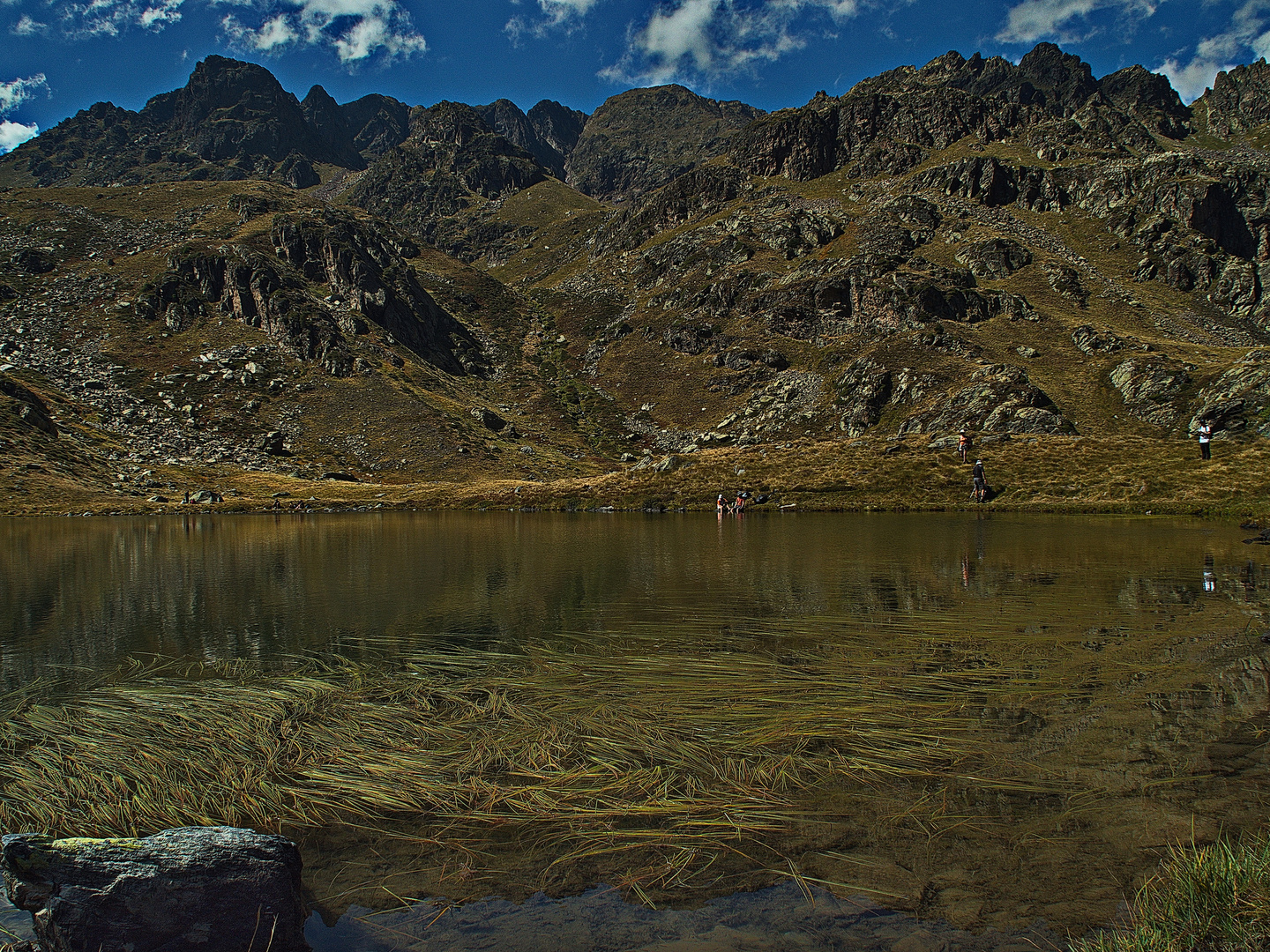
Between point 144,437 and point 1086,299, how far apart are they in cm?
15014

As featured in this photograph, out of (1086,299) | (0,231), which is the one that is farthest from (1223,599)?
(0,231)

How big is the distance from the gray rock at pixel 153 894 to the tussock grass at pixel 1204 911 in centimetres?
521

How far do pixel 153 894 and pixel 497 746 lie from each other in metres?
3.35

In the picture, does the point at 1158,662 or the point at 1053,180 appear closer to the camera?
the point at 1158,662

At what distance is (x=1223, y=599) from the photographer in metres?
13.7

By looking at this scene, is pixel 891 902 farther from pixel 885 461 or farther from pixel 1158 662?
pixel 885 461

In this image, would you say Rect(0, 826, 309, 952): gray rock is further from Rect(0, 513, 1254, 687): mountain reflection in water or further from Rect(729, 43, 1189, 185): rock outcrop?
Rect(729, 43, 1189, 185): rock outcrop

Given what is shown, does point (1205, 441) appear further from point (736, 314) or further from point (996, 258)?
point (736, 314)

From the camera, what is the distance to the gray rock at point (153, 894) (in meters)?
4.13

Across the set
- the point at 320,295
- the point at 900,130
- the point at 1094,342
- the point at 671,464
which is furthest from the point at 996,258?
the point at 320,295

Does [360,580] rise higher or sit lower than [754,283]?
lower

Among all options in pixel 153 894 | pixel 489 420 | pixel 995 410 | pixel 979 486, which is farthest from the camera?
pixel 489 420

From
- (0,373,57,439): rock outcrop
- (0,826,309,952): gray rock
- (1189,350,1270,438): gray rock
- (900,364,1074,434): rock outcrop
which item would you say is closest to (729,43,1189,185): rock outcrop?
(900,364,1074,434): rock outcrop

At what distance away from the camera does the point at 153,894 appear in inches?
168
